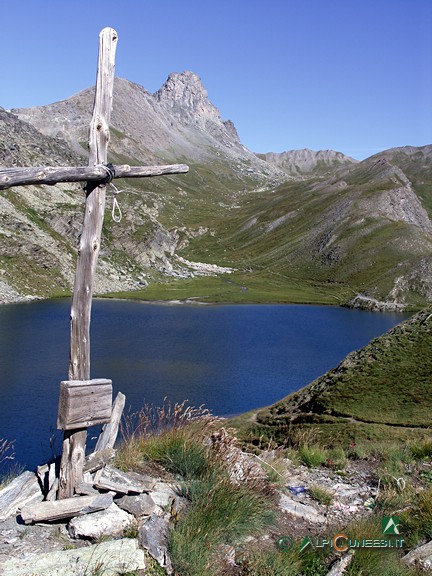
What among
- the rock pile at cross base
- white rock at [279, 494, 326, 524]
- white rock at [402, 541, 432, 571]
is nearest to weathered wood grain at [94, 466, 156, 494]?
the rock pile at cross base

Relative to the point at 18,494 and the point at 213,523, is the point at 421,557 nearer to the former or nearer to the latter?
the point at 213,523

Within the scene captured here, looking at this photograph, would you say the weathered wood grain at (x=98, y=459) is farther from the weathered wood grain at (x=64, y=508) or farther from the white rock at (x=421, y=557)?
the white rock at (x=421, y=557)

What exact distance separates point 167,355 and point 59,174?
5708cm

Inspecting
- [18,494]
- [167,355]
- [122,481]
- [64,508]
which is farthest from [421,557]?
[167,355]

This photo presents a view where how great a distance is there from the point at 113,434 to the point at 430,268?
155889 millimetres

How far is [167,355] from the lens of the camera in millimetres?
65250

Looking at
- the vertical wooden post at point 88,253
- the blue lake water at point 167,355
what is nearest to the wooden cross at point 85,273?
the vertical wooden post at point 88,253

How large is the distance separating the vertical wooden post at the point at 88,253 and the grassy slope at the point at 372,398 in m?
20.1

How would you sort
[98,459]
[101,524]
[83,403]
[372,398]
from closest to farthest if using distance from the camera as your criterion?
[101,524], [83,403], [98,459], [372,398]

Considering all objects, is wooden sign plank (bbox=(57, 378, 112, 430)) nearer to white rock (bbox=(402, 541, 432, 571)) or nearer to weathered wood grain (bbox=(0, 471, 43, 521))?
weathered wood grain (bbox=(0, 471, 43, 521))

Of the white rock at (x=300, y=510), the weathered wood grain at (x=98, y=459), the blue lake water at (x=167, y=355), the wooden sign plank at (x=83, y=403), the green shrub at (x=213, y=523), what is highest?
the wooden sign plank at (x=83, y=403)

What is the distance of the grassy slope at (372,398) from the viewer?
29062 mm

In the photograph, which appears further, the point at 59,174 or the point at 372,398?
the point at 372,398

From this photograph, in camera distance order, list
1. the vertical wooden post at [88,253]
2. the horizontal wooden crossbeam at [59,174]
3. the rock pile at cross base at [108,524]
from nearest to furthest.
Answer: the rock pile at cross base at [108,524], the horizontal wooden crossbeam at [59,174], the vertical wooden post at [88,253]
